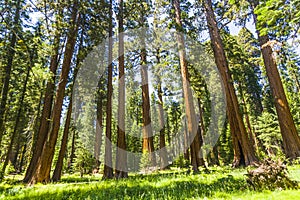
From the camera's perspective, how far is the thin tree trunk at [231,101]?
30.8 ft

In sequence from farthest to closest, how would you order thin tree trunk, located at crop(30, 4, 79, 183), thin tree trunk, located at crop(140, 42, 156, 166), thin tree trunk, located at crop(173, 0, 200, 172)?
thin tree trunk, located at crop(140, 42, 156, 166)
thin tree trunk, located at crop(173, 0, 200, 172)
thin tree trunk, located at crop(30, 4, 79, 183)

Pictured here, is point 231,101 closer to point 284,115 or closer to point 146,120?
point 284,115

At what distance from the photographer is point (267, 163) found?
4137 mm

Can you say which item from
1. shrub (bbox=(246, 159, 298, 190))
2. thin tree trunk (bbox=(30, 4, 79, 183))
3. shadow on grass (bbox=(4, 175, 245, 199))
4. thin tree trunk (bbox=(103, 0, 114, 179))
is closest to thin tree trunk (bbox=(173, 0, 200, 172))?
thin tree trunk (bbox=(103, 0, 114, 179))

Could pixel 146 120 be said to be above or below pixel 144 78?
below

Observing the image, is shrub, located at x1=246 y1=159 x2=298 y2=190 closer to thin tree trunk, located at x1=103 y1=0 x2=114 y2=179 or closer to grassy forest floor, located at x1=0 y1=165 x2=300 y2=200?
grassy forest floor, located at x1=0 y1=165 x2=300 y2=200

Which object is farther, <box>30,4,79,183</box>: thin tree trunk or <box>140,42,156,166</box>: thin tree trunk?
<box>140,42,156,166</box>: thin tree trunk

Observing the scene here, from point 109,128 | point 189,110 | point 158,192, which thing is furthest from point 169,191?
point 109,128

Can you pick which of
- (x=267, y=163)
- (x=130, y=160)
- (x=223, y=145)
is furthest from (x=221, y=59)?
(x=130, y=160)

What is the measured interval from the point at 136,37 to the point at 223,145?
1639 centimetres

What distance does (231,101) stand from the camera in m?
10.5

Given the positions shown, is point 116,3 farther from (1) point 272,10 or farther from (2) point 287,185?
(2) point 287,185

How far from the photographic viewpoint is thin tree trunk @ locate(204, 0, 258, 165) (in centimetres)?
938

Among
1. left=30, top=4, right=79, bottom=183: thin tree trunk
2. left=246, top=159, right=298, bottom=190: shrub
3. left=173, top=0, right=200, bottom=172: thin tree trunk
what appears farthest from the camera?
left=173, top=0, right=200, bottom=172: thin tree trunk
